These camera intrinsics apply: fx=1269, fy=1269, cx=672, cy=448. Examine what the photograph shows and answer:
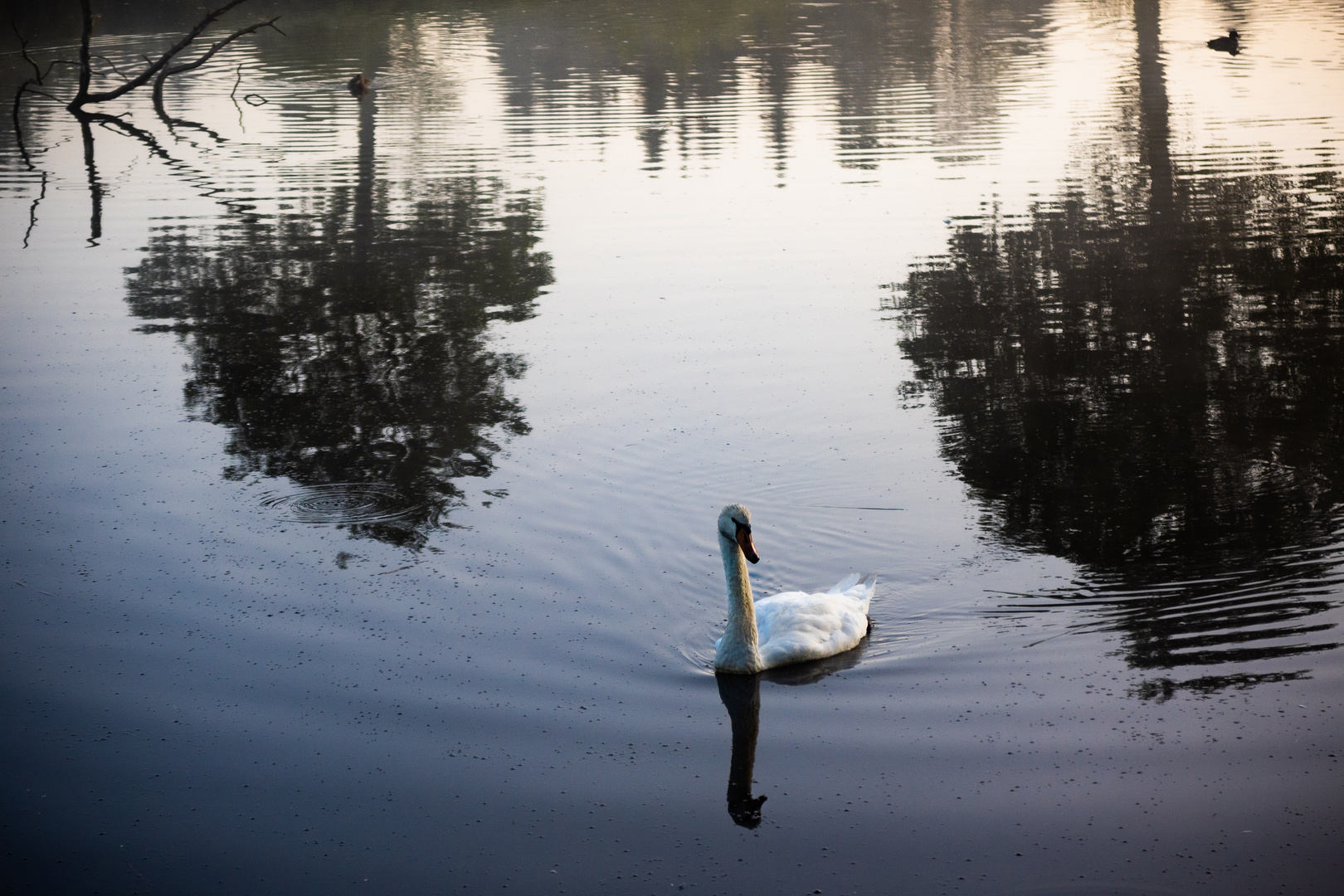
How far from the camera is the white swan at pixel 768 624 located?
271 inches

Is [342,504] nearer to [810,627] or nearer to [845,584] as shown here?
[845,584]

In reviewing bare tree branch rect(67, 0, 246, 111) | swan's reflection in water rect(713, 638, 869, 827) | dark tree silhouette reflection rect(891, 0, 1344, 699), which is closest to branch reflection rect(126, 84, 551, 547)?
A: swan's reflection in water rect(713, 638, 869, 827)

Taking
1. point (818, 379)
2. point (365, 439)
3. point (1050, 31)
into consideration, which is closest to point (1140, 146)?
point (818, 379)

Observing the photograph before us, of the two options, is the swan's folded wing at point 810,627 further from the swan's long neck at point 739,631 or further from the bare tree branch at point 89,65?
the bare tree branch at point 89,65

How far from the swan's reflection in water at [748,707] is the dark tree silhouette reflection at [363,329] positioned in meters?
2.84

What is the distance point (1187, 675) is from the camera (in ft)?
21.5

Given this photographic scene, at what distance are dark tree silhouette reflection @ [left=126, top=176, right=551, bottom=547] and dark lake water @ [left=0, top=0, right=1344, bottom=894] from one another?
82 millimetres

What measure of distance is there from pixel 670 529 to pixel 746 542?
184 centimetres

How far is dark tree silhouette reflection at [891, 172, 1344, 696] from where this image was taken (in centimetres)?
752

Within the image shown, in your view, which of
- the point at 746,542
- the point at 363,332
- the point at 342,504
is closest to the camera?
the point at 746,542

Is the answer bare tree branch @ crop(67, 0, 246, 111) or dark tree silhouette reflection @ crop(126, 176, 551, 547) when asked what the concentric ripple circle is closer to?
dark tree silhouette reflection @ crop(126, 176, 551, 547)

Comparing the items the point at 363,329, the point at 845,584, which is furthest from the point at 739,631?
the point at 363,329

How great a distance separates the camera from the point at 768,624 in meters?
7.24

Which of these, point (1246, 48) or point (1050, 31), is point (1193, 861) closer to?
point (1246, 48)
